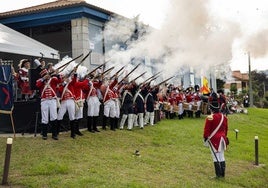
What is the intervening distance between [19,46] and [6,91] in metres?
3.59

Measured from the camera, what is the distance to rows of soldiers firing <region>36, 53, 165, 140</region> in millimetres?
11516

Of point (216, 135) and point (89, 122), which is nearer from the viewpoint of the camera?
point (216, 135)

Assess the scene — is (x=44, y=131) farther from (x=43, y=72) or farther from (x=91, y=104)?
(x=91, y=104)

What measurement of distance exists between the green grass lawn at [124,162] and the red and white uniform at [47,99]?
0.70 meters

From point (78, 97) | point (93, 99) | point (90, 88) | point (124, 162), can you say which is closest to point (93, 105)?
point (93, 99)

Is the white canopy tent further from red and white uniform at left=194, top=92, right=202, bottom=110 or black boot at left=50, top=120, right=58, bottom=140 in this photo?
red and white uniform at left=194, top=92, right=202, bottom=110

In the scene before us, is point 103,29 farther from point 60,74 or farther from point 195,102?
point 60,74

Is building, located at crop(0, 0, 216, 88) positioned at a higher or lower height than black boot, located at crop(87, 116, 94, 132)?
higher

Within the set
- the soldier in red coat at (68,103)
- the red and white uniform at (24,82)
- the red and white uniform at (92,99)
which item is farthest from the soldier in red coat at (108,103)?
the red and white uniform at (24,82)

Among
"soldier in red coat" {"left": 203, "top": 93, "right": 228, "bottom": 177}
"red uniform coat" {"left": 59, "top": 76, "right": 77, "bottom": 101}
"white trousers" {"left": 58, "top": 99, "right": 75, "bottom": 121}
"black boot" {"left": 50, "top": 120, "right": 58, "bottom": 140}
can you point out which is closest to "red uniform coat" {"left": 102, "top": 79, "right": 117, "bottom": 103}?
"red uniform coat" {"left": 59, "top": 76, "right": 77, "bottom": 101}

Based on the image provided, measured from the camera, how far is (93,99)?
1357cm

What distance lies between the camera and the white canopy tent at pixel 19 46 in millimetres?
14435

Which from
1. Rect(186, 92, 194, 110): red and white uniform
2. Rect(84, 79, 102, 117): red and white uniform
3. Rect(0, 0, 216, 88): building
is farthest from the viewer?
Rect(186, 92, 194, 110): red and white uniform

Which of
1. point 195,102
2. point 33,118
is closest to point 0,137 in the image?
point 33,118
